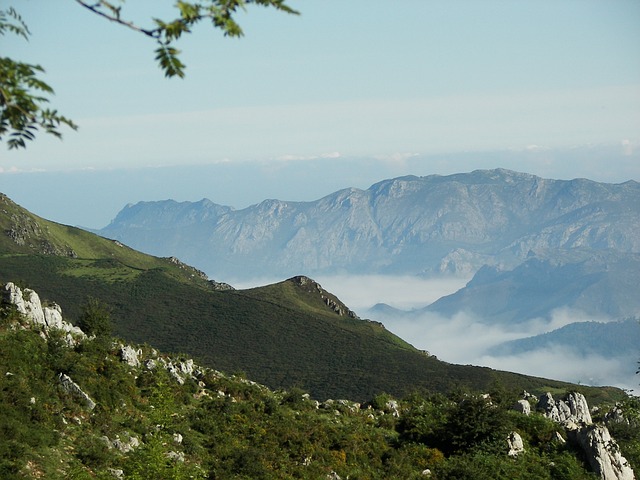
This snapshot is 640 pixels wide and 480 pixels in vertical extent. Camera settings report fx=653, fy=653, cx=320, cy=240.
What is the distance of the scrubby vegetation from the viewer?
2627 cm

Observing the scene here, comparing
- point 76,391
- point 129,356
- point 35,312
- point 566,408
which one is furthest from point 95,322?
point 566,408

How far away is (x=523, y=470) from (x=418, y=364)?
324 feet

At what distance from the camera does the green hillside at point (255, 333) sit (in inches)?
4562

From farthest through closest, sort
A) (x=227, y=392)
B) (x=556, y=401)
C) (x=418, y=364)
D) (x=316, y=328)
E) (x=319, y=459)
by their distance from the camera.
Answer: (x=316, y=328) → (x=418, y=364) → (x=556, y=401) → (x=227, y=392) → (x=319, y=459)

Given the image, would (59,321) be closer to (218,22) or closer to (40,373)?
(40,373)

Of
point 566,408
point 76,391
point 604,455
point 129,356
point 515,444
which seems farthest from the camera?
point 566,408

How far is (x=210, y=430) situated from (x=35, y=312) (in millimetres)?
15285

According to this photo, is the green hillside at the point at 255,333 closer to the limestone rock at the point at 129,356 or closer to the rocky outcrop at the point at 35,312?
the limestone rock at the point at 129,356

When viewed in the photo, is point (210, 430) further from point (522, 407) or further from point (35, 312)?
point (522, 407)

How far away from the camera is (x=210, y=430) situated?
34938 millimetres

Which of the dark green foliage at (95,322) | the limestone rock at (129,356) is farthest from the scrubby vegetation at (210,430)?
the dark green foliage at (95,322)

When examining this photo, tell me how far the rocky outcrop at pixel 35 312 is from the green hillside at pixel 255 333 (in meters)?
66.2

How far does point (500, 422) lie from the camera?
38969 mm

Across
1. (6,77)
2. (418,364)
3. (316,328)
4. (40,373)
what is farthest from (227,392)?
(316,328)
